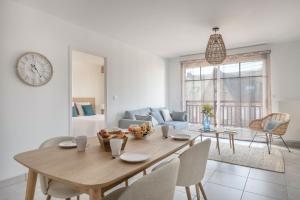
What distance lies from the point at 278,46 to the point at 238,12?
2518 mm

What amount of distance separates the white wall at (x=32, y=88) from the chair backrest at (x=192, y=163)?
2374 millimetres

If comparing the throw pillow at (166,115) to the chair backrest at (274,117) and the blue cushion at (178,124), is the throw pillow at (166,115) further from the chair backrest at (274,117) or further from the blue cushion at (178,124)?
the chair backrest at (274,117)

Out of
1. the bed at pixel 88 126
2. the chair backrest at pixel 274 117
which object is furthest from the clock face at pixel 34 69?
the chair backrest at pixel 274 117

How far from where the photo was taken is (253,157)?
350 cm

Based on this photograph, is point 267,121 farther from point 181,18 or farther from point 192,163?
point 192,163

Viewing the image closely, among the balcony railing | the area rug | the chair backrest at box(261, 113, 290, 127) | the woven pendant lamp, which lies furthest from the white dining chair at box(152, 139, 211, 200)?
the balcony railing

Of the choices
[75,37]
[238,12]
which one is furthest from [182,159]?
[75,37]

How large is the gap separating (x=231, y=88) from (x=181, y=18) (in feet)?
9.73

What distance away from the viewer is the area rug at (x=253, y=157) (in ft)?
10.1

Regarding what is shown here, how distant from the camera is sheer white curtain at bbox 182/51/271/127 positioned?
4906 millimetres

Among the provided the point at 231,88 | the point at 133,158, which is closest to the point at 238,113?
the point at 231,88

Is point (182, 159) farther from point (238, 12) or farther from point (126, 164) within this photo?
point (238, 12)

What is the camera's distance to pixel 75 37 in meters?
3.41

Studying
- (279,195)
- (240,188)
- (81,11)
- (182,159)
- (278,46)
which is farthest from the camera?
(278,46)
